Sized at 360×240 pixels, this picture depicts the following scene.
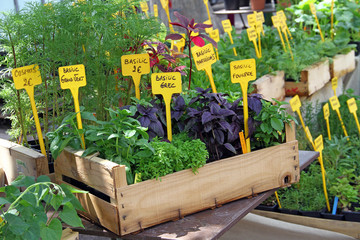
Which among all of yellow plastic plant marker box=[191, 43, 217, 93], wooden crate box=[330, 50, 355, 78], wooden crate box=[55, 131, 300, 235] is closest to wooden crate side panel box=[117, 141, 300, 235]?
wooden crate box=[55, 131, 300, 235]

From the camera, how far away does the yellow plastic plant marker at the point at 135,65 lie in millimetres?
1806

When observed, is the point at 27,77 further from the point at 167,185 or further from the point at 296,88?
the point at 296,88

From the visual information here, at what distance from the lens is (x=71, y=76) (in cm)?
163

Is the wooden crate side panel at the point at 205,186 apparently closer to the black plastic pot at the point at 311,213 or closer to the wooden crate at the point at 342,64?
the black plastic pot at the point at 311,213

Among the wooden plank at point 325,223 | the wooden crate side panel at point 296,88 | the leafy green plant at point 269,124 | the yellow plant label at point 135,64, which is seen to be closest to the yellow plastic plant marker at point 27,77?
the yellow plant label at point 135,64

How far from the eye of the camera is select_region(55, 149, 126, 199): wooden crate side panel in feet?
4.79

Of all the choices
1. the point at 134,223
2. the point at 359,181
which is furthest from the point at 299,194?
the point at 134,223

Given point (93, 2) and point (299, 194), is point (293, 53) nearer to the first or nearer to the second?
point (299, 194)

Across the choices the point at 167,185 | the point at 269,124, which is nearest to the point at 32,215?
the point at 167,185

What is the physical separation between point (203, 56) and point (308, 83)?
1.65 meters

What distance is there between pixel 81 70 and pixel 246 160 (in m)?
0.72

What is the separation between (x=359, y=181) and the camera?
280cm

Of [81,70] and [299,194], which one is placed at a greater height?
[81,70]

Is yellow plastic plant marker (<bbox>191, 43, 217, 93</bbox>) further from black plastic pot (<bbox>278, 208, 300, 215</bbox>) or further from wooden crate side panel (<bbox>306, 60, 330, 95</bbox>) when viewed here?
wooden crate side panel (<bbox>306, 60, 330, 95</bbox>)
